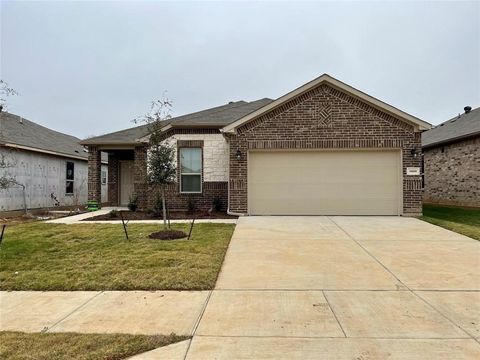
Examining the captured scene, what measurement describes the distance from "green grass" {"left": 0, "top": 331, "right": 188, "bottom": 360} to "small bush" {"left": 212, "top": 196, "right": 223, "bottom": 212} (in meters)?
10.1

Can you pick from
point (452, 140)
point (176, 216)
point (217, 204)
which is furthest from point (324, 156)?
point (452, 140)

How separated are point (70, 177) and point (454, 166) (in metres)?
20.6

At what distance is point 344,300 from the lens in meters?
4.54

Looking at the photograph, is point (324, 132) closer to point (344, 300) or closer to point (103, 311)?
point (344, 300)

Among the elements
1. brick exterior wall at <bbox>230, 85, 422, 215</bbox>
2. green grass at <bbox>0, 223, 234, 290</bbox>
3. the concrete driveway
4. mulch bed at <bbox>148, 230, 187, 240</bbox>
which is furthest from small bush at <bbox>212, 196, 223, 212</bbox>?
the concrete driveway

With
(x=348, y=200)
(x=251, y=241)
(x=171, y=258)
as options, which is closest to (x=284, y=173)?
(x=348, y=200)

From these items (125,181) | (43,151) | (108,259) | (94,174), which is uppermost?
(43,151)

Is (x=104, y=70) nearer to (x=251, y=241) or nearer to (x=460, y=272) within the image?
(x=251, y=241)

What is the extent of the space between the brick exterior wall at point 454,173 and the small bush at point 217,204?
468 inches

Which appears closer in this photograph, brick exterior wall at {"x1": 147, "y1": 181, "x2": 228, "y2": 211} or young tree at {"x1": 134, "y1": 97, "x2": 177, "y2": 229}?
young tree at {"x1": 134, "y1": 97, "x2": 177, "y2": 229}

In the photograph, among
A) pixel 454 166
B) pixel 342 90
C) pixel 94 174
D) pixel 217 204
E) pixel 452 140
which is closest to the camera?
pixel 342 90

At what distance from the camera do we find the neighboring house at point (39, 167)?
14.6 meters

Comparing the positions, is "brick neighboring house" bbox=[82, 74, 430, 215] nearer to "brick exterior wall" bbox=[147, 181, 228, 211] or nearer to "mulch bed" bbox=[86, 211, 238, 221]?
"mulch bed" bbox=[86, 211, 238, 221]

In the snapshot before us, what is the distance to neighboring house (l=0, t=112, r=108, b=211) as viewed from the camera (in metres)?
14.6
